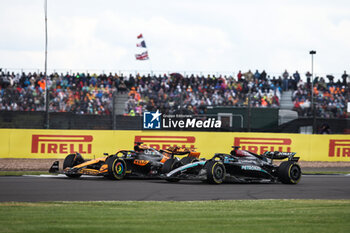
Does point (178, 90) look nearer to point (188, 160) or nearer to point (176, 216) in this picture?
point (188, 160)

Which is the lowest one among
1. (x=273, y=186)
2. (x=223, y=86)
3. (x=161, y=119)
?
(x=273, y=186)

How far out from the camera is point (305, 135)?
23.3 metres

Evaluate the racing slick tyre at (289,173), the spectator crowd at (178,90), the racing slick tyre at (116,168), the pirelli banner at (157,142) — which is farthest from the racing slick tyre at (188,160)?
the spectator crowd at (178,90)

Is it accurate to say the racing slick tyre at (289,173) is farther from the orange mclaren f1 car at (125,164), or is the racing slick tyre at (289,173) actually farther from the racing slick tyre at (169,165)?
the racing slick tyre at (169,165)

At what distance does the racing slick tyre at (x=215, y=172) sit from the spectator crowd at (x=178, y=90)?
35.2 ft

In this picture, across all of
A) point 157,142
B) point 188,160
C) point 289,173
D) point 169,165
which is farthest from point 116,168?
point 157,142

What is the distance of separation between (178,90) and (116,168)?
1720 centimetres

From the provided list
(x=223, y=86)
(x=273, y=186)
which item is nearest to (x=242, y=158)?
(x=273, y=186)

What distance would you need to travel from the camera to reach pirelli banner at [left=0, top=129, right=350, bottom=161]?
70.0 ft

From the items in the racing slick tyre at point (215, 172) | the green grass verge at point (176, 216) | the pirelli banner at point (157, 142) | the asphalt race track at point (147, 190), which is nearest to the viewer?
the green grass verge at point (176, 216)

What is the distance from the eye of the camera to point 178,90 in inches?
1261

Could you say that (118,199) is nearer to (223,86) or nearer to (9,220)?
(9,220)

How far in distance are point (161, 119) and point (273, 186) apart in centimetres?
901

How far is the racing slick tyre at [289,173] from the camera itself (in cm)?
1488
